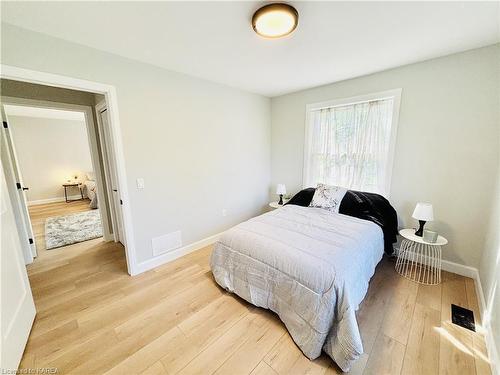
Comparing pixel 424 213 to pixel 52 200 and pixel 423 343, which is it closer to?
pixel 423 343

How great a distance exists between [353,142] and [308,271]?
7.39 feet

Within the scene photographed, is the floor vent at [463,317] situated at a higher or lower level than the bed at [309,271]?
lower

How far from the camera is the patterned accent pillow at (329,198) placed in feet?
9.07

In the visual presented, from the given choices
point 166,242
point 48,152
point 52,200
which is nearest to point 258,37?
point 166,242

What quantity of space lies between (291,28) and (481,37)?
6.04 ft

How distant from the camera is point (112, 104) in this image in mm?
2098

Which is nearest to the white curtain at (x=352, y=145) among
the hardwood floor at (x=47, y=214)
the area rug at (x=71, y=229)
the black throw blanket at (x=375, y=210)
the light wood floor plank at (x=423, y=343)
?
the black throw blanket at (x=375, y=210)

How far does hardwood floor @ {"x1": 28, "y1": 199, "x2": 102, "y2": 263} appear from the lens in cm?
304

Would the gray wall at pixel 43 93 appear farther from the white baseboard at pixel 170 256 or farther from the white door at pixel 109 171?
the white baseboard at pixel 170 256

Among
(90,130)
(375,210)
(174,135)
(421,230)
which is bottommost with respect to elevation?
(421,230)

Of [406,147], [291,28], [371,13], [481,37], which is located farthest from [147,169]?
[481,37]

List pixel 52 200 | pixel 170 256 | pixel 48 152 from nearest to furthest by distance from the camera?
pixel 170 256
pixel 48 152
pixel 52 200

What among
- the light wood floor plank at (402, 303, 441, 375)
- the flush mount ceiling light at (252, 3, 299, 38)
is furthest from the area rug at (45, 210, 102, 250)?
the light wood floor plank at (402, 303, 441, 375)

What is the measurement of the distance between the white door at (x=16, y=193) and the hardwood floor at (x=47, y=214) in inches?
7.9
